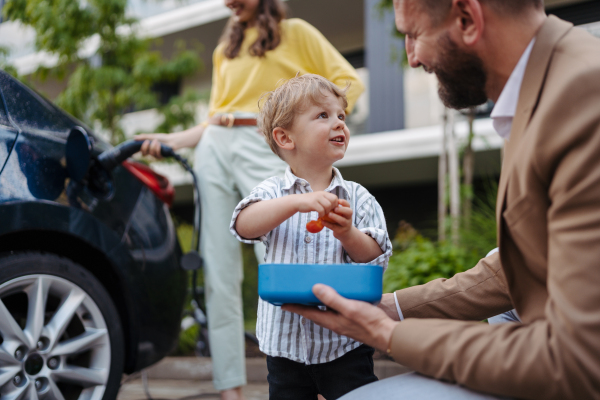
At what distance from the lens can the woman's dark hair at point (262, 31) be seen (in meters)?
2.44

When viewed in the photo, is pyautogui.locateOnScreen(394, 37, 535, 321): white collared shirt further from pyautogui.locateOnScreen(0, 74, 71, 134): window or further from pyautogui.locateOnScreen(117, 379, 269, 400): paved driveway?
pyautogui.locateOnScreen(117, 379, 269, 400): paved driveway

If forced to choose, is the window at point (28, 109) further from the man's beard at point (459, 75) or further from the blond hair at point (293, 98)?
the man's beard at point (459, 75)

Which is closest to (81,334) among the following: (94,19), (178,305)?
(178,305)

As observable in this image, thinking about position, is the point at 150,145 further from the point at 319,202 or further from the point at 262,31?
the point at 319,202

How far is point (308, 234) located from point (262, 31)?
1.26 m

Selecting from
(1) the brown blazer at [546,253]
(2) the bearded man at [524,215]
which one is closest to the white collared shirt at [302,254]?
(2) the bearded man at [524,215]

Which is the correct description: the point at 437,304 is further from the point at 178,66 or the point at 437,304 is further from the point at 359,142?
the point at 359,142

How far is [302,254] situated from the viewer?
1.56 m

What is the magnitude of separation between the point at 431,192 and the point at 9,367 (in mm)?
8519

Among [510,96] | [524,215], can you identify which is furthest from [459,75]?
[524,215]

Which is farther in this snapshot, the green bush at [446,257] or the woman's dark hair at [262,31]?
the green bush at [446,257]

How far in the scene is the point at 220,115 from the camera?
248 centimetres

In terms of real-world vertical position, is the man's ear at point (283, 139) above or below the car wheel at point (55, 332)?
above

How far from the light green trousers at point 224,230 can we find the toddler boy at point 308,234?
77cm
